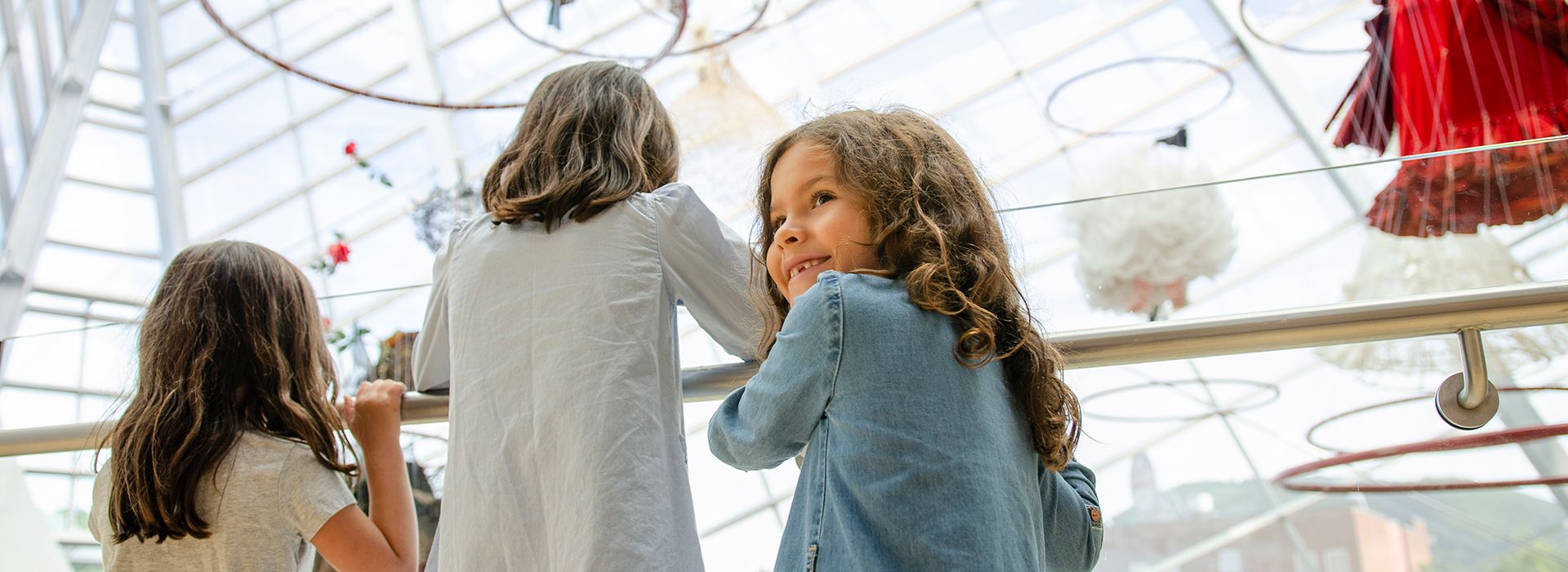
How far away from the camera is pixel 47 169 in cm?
939

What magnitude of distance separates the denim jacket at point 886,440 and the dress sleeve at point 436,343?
69 cm

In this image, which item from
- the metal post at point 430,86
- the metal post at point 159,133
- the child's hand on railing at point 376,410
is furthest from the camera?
the metal post at point 159,133

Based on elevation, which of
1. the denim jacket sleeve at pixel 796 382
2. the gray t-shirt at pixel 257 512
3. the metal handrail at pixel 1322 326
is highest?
the denim jacket sleeve at pixel 796 382

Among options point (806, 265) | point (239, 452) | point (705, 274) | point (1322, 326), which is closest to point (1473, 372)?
point (1322, 326)

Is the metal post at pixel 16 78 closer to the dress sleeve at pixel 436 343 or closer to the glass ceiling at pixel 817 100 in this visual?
the glass ceiling at pixel 817 100

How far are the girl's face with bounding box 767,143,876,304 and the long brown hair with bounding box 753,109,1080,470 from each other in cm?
2

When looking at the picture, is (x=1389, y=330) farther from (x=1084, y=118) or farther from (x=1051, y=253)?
(x=1084, y=118)

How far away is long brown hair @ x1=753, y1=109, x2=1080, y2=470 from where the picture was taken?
137cm

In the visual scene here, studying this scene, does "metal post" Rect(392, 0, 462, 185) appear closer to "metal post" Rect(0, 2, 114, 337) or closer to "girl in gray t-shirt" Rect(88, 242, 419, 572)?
"metal post" Rect(0, 2, 114, 337)

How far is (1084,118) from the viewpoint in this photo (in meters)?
10.9

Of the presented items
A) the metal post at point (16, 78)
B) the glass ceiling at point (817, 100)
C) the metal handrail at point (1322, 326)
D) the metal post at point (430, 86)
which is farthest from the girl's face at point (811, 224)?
the metal post at point (430, 86)

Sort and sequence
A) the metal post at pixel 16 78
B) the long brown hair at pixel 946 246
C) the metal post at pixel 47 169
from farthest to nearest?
the metal post at pixel 47 169, the metal post at pixel 16 78, the long brown hair at pixel 946 246

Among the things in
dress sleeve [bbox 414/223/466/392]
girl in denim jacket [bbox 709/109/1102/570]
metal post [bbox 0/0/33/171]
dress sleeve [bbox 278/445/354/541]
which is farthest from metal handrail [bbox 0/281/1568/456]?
metal post [bbox 0/0/33/171]

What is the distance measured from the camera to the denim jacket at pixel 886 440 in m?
1.26
